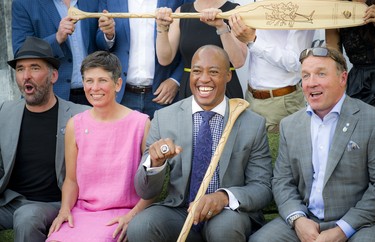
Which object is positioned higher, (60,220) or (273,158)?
(273,158)

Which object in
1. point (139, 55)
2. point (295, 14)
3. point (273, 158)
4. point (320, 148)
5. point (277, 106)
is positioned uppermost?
point (295, 14)

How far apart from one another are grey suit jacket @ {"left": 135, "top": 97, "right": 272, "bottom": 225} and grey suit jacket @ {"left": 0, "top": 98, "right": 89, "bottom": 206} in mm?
769

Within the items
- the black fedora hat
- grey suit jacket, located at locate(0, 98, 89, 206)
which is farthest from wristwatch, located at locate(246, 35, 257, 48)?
the black fedora hat

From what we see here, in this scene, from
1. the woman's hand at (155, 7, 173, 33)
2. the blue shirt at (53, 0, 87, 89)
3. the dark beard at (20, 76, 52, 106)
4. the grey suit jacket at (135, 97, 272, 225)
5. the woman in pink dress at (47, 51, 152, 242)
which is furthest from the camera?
the blue shirt at (53, 0, 87, 89)

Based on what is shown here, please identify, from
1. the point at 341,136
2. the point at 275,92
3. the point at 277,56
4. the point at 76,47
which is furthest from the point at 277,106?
the point at 76,47

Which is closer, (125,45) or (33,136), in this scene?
(33,136)

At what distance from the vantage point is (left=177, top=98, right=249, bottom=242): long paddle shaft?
4969 mm

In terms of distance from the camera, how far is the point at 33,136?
235 inches

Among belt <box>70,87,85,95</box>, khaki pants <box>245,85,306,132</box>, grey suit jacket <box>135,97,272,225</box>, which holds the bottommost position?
grey suit jacket <box>135,97,272,225</box>

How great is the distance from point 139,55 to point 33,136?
1.24 m

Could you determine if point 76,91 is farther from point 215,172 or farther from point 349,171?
point 349,171

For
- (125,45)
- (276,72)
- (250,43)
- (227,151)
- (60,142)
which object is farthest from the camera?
(125,45)

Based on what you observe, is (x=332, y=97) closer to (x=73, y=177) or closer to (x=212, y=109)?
(x=212, y=109)

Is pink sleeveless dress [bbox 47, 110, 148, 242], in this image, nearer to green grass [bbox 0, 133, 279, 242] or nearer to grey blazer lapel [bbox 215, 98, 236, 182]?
green grass [bbox 0, 133, 279, 242]
